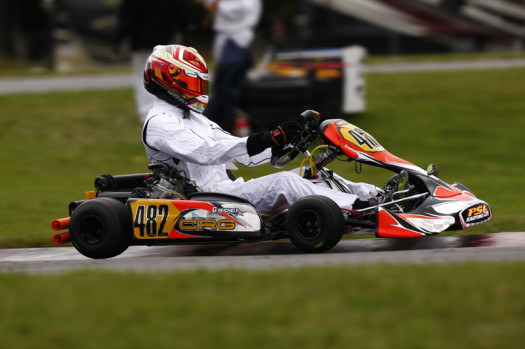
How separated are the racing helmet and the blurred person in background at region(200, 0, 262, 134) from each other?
189 inches

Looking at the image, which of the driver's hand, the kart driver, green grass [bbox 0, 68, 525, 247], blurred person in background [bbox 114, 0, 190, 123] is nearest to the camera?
the driver's hand

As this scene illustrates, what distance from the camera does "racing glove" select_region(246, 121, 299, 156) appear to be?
18.2 ft

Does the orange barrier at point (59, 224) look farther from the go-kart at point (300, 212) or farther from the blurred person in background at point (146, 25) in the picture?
the blurred person in background at point (146, 25)

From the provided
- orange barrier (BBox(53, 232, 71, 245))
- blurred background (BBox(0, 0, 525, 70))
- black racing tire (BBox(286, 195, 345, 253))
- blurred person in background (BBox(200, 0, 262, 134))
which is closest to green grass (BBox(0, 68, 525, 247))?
blurred person in background (BBox(200, 0, 262, 134))

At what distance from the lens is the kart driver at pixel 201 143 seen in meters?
5.66

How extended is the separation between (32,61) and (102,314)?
16.2 meters

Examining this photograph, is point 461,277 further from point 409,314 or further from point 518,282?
point 409,314

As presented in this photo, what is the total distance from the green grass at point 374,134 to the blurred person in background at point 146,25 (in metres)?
1.27

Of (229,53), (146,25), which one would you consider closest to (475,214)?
(229,53)

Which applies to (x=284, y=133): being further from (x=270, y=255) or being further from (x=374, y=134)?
(x=374, y=134)

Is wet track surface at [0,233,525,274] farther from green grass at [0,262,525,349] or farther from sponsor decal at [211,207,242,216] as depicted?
green grass at [0,262,525,349]

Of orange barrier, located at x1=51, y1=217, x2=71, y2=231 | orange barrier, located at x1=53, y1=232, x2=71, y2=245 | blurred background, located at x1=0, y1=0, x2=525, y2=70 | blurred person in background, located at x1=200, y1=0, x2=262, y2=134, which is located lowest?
orange barrier, located at x1=53, y1=232, x2=71, y2=245

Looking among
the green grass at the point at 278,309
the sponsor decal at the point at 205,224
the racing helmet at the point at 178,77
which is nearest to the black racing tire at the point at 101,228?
the sponsor decal at the point at 205,224

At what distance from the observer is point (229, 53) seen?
10961 millimetres
